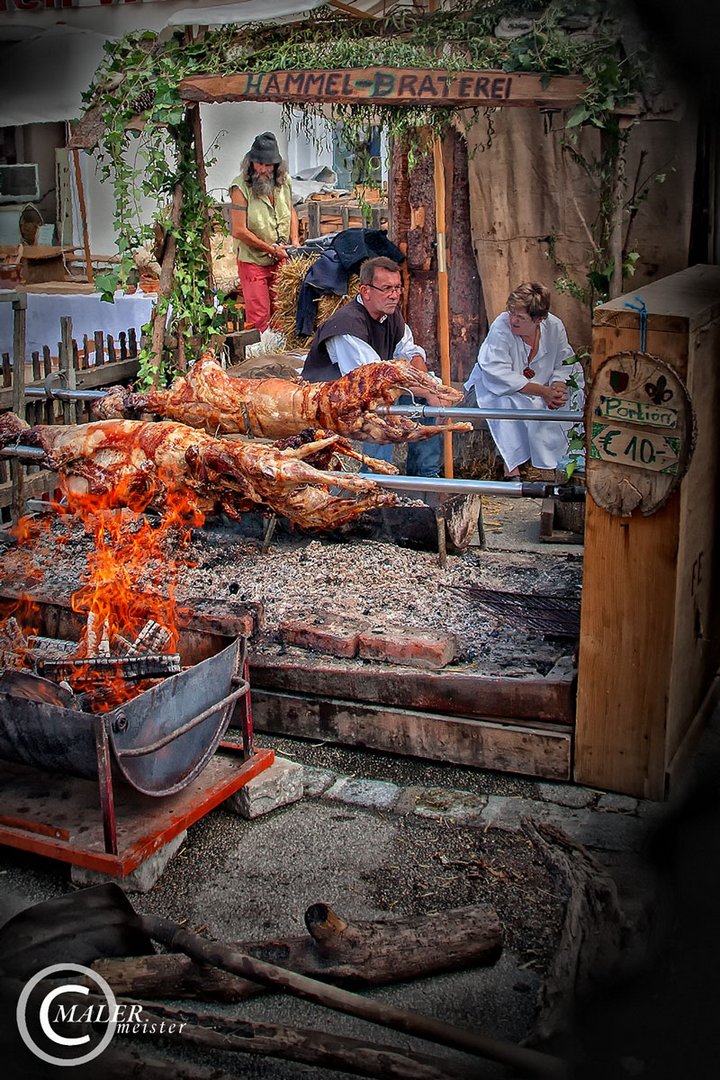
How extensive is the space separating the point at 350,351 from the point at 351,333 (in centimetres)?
12

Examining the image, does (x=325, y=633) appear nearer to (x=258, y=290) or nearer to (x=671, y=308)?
(x=671, y=308)

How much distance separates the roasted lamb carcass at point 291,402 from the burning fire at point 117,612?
0.69m

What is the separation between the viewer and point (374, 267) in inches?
285

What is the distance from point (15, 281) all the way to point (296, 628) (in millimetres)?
7469

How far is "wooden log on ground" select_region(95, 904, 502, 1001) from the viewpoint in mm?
3582

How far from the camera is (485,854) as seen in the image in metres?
4.41

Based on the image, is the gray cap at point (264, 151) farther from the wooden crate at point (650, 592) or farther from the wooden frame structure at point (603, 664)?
the wooden crate at point (650, 592)

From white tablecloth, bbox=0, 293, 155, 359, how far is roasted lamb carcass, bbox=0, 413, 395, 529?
341 cm

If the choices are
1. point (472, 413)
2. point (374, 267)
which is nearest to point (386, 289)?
point (374, 267)

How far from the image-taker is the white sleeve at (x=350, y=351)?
7.39 metres

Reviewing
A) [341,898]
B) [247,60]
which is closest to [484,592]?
[341,898]

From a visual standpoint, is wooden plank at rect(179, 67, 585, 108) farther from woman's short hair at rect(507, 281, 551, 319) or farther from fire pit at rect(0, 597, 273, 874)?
woman's short hair at rect(507, 281, 551, 319)

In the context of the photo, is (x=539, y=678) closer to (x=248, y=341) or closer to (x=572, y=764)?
(x=572, y=764)

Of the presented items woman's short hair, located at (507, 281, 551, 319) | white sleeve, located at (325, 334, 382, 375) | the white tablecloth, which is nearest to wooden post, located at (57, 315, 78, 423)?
the white tablecloth
